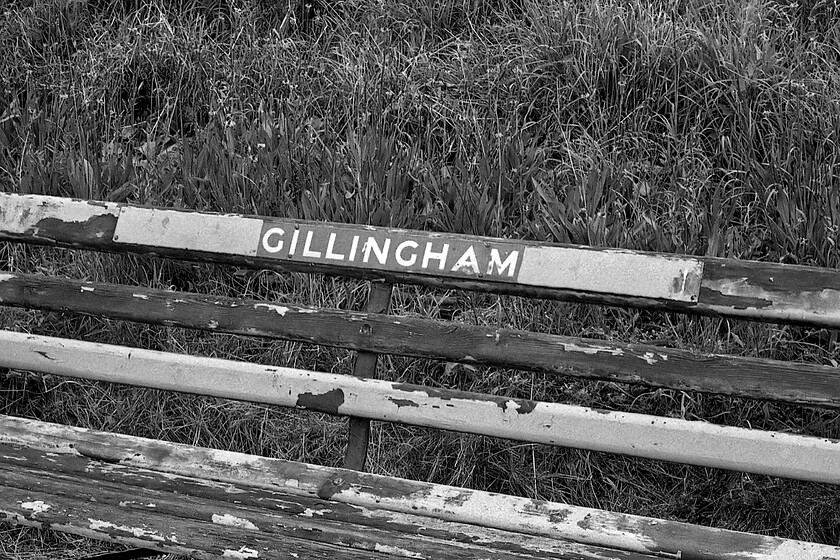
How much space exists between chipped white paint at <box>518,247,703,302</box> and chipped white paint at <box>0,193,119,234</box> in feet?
3.38

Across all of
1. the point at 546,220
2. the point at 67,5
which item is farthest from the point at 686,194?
the point at 67,5

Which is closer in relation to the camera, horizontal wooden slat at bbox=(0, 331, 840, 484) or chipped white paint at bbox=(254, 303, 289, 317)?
horizontal wooden slat at bbox=(0, 331, 840, 484)

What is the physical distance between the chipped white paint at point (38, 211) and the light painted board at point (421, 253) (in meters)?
0.08

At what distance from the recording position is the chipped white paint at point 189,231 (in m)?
2.16

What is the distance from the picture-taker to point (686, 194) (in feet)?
9.19

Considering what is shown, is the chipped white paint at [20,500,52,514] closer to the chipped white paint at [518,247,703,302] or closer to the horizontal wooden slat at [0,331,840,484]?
the horizontal wooden slat at [0,331,840,484]

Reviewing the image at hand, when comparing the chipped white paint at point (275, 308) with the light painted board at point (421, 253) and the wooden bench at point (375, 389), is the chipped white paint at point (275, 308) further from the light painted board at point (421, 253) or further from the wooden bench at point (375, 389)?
the light painted board at point (421, 253)

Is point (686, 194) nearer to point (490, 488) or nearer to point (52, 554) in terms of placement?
point (490, 488)

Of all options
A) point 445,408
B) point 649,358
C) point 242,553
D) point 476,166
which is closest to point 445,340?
point 445,408

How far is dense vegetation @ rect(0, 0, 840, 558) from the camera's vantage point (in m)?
2.54

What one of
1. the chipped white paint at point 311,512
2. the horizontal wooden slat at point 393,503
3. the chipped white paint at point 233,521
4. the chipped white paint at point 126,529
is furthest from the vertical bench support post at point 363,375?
the chipped white paint at point 126,529

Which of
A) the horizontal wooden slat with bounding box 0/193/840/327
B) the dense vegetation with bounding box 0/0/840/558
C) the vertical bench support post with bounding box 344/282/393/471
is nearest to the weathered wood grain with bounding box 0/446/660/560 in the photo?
the vertical bench support post with bounding box 344/282/393/471

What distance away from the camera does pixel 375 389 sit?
200cm

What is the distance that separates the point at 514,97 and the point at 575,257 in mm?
1446
